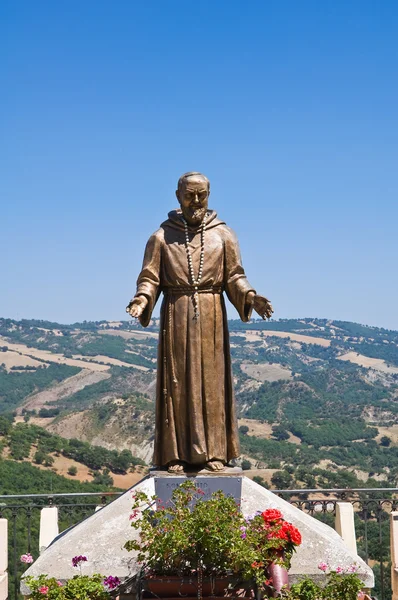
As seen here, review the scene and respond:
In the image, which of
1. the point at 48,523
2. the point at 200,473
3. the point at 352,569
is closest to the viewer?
the point at 352,569

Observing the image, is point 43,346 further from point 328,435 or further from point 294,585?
point 294,585

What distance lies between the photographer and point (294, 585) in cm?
729

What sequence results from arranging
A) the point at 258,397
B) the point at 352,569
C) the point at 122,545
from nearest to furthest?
the point at 352,569, the point at 122,545, the point at 258,397

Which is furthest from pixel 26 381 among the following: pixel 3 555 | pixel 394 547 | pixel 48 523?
pixel 394 547

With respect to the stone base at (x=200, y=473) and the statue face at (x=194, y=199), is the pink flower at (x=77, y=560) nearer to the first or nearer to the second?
the stone base at (x=200, y=473)

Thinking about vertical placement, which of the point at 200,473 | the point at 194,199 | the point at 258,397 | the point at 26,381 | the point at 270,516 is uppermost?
the point at 26,381

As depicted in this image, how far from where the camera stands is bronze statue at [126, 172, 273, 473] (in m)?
8.78

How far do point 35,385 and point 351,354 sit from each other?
2938 inches

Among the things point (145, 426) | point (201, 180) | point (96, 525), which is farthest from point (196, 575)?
point (145, 426)

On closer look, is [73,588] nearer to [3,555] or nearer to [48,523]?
[3,555]

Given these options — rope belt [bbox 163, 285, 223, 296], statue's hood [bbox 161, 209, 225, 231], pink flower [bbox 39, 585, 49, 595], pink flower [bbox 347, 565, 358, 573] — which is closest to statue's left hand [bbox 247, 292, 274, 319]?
rope belt [bbox 163, 285, 223, 296]

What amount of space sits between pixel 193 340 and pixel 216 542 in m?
2.30

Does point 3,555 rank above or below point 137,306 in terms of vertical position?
below

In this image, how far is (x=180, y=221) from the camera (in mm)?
9094
